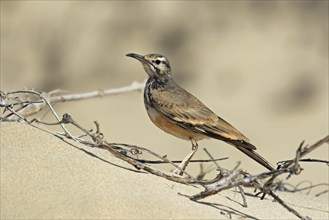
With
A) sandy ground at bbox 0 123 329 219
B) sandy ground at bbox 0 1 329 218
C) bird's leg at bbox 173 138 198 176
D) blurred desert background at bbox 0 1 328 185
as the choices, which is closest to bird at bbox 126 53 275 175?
bird's leg at bbox 173 138 198 176

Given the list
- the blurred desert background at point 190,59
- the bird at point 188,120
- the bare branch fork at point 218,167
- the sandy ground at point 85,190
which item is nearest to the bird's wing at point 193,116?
the bird at point 188,120

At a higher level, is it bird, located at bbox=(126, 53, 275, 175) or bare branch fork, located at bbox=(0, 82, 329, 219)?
bird, located at bbox=(126, 53, 275, 175)

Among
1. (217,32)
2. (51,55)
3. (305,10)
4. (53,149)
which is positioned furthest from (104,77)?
(53,149)

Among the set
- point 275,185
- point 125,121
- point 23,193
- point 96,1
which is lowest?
point 23,193

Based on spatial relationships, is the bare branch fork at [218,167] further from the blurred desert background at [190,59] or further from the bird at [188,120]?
the blurred desert background at [190,59]

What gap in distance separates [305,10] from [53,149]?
11.0 m

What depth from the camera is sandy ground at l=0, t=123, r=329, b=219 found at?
4711mm

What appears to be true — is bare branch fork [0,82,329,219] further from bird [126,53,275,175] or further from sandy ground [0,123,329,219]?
bird [126,53,275,175]

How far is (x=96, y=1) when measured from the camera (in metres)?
16.2

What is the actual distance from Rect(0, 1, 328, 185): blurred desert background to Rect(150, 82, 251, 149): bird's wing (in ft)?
16.9

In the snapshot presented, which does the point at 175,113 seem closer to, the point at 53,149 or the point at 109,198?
the point at 53,149

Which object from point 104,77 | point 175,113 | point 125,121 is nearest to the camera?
point 175,113

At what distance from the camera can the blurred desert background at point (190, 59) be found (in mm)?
13297

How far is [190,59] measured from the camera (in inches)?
585
